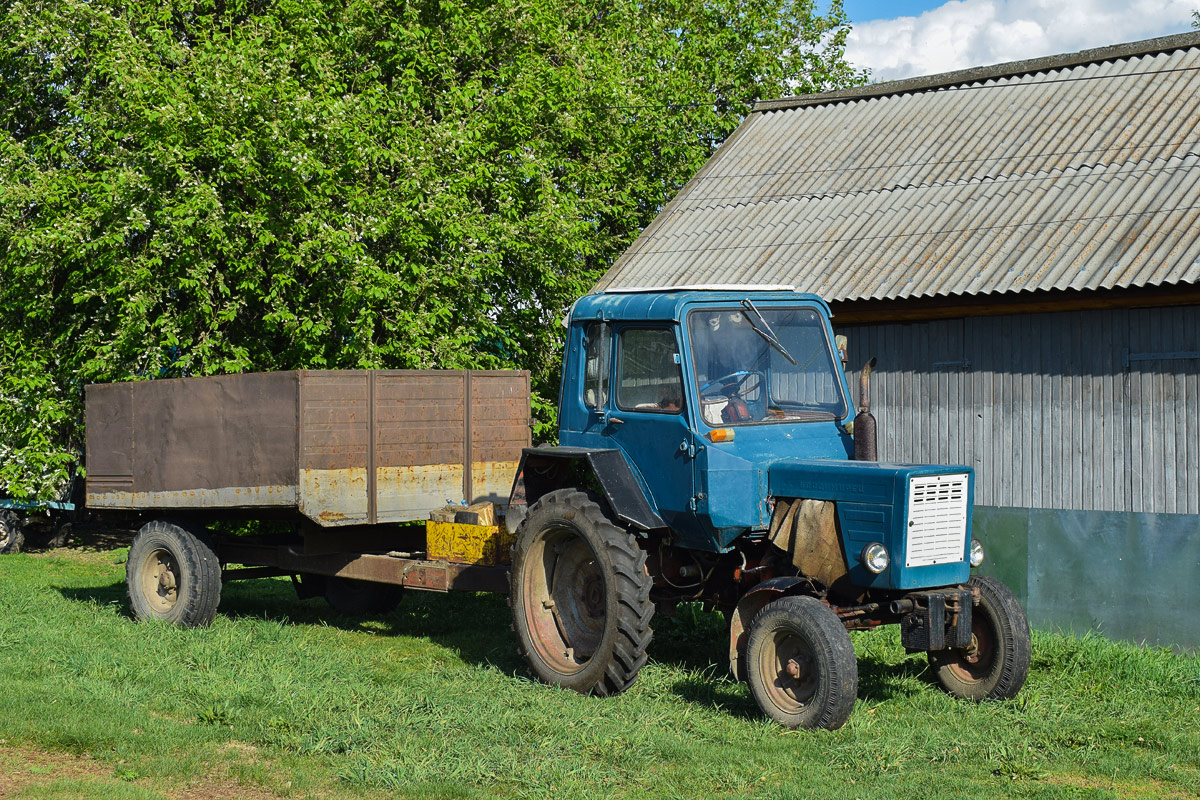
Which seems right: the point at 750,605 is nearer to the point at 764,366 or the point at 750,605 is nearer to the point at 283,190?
→ the point at 764,366

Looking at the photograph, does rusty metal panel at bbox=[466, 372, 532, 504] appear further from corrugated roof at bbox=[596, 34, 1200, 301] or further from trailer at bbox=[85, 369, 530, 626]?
corrugated roof at bbox=[596, 34, 1200, 301]

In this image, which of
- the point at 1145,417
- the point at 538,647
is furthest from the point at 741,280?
the point at 538,647

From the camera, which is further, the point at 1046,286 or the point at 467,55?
the point at 467,55

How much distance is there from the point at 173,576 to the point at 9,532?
356 inches

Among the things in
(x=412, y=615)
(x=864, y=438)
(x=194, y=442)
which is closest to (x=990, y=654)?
(x=864, y=438)

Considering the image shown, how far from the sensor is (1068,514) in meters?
9.70

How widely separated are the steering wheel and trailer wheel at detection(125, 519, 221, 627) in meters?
4.68

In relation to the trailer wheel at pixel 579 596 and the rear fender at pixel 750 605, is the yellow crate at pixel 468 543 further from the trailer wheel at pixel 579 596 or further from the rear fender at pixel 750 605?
the rear fender at pixel 750 605

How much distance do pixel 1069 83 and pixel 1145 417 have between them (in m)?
5.44

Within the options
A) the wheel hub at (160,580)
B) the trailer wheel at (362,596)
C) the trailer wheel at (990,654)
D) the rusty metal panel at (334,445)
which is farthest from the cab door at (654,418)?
the wheel hub at (160,580)

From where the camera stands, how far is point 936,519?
696cm

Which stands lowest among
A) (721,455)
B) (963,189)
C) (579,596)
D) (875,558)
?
(579,596)

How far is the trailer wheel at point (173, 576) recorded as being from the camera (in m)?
9.66

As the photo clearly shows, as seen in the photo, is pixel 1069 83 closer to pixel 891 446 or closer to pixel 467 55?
pixel 891 446
